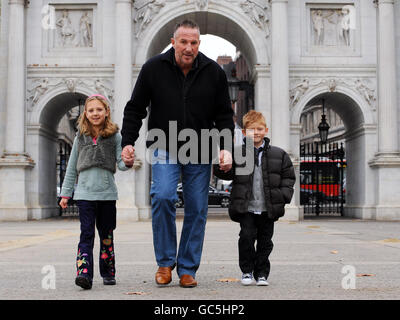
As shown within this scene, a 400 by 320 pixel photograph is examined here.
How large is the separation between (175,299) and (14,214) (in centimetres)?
1900

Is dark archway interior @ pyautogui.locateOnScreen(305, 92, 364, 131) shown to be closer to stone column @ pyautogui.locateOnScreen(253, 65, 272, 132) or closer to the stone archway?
the stone archway

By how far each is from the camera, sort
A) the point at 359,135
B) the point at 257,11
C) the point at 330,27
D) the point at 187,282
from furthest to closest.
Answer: the point at 359,135 < the point at 330,27 < the point at 257,11 < the point at 187,282

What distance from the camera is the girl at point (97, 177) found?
634cm

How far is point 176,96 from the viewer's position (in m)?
6.36

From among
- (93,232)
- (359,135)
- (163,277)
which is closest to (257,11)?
(359,135)

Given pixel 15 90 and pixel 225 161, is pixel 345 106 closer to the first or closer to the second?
pixel 15 90

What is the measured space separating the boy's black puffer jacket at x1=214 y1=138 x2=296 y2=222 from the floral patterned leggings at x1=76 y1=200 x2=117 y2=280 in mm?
1116

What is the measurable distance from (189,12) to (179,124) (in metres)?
18.7

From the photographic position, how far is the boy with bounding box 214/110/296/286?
21.1ft

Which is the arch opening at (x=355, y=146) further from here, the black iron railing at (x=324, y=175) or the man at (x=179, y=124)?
the man at (x=179, y=124)


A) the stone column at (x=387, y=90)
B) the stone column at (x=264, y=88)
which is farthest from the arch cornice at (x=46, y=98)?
the stone column at (x=387, y=90)

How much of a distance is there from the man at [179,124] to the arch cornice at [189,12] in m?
18.0

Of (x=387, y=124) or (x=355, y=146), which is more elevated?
(x=387, y=124)
